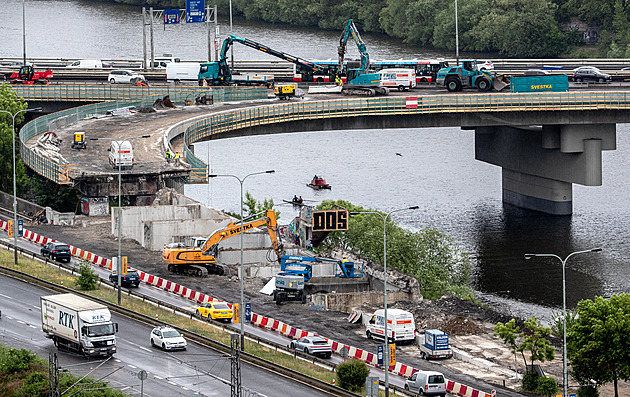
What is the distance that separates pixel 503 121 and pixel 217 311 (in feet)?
207

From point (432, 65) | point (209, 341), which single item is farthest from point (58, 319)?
point (432, 65)

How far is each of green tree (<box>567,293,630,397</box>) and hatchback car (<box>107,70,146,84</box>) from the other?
303ft

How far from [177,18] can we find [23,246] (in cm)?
8027

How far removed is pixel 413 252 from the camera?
98.1m

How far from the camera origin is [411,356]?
7050cm

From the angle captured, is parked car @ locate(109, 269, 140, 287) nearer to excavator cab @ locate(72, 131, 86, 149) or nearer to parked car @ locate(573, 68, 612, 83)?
excavator cab @ locate(72, 131, 86, 149)

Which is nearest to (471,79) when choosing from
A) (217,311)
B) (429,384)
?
(217,311)

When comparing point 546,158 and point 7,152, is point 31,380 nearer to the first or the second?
point 7,152

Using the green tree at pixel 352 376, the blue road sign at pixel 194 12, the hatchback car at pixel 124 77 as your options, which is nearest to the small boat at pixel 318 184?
the hatchback car at pixel 124 77

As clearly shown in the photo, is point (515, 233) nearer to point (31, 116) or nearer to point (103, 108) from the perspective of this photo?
point (103, 108)

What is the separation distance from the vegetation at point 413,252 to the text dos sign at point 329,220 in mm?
7076

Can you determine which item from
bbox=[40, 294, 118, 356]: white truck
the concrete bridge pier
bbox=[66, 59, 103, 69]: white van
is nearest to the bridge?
the concrete bridge pier

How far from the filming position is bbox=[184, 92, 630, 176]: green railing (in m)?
123

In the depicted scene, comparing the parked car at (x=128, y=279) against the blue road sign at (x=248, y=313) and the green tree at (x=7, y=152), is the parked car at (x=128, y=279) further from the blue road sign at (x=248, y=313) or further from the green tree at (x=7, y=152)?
the green tree at (x=7, y=152)
